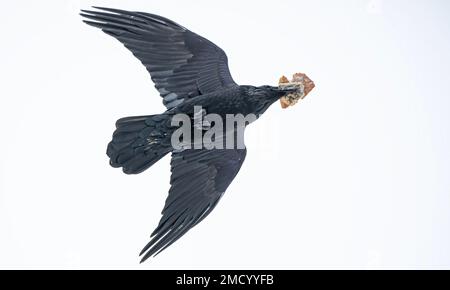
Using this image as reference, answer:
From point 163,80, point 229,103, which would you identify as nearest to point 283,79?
point 229,103

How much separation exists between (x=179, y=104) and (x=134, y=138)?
2.34 ft

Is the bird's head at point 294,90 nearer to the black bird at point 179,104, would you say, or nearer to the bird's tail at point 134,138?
the black bird at point 179,104

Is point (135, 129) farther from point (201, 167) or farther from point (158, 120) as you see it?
point (201, 167)

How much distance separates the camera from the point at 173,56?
948 centimetres

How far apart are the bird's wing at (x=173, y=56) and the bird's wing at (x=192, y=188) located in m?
0.80

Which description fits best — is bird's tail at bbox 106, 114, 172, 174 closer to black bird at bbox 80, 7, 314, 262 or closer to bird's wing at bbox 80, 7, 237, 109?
black bird at bbox 80, 7, 314, 262

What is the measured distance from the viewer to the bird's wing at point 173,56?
9.38m

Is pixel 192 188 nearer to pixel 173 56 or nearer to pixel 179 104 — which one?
pixel 179 104

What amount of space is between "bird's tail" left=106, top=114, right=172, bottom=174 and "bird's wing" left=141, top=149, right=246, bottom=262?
449 mm

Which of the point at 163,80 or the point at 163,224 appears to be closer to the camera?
the point at 163,224

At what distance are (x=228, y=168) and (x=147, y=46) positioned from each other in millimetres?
1904

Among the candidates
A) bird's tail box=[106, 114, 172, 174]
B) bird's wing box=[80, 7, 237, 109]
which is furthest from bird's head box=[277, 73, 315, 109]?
bird's tail box=[106, 114, 172, 174]

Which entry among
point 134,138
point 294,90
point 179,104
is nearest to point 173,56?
point 179,104

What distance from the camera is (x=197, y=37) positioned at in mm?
9508
